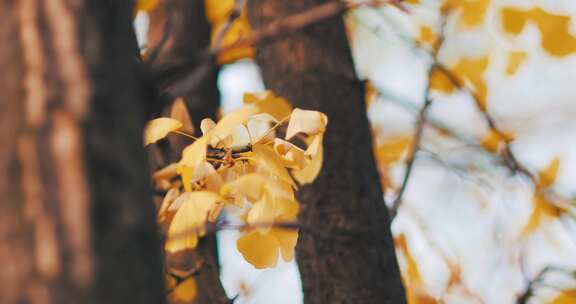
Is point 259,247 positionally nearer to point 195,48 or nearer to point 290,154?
point 290,154

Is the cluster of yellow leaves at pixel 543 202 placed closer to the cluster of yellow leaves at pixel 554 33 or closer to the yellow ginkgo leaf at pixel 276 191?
the cluster of yellow leaves at pixel 554 33

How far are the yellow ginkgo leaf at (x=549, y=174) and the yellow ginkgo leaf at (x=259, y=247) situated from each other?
33.2 inches

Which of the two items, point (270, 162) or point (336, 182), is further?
point (336, 182)

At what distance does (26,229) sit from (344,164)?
88 cm

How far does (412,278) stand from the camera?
1568 mm

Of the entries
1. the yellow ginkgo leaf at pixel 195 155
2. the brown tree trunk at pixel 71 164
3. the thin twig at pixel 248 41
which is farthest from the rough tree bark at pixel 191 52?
the brown tree trunk at pixel 71 164

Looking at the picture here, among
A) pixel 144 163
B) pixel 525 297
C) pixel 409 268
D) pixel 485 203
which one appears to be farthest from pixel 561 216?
pixel 144 163

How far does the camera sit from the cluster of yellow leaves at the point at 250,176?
85 centimetres

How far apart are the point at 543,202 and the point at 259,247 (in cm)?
85

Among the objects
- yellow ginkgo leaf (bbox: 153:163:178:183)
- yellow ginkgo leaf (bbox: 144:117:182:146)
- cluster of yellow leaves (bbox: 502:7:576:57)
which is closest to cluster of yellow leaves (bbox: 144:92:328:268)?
yellow ginkgo leaf (bbox: 144:117:182:146)

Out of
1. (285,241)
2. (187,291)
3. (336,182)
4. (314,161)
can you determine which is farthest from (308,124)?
(187,291)

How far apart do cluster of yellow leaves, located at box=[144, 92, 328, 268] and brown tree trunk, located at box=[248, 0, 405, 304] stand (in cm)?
20

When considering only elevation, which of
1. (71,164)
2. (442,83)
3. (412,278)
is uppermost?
(71,164)

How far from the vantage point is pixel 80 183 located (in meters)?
0.41
